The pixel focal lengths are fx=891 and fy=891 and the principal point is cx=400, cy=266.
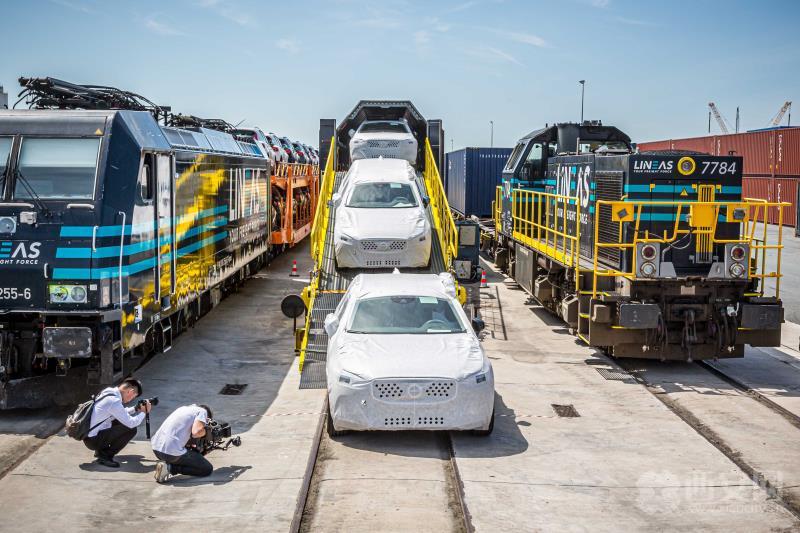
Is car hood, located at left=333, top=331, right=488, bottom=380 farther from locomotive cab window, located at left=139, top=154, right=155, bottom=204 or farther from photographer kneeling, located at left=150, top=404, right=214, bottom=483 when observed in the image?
locomotive cab window, located at left=139, top=154, right=155, bottom=204

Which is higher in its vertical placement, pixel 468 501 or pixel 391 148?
pixel 391 148

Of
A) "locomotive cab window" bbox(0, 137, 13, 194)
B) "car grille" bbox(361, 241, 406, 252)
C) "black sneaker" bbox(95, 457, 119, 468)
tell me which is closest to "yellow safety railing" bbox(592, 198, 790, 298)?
"car grille" bbox(361, 241, 406, 252)

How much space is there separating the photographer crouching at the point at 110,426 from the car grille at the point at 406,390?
2.48m

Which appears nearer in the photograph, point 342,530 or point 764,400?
point 342,530

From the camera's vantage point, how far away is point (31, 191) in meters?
10.4

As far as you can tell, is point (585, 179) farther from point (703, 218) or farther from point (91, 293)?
point (91, 293)

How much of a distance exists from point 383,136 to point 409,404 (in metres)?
12.1

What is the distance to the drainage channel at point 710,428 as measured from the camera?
27.1 ft

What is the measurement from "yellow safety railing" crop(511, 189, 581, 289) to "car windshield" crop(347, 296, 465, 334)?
12.4 ft

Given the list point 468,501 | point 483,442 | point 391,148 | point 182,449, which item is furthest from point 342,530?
point 391,148

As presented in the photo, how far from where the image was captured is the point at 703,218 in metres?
13.3

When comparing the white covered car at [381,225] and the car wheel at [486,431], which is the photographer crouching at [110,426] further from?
the white covered car at [381,225]

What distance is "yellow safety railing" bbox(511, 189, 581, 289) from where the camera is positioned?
15250mm

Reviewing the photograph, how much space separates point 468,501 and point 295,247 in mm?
26117
